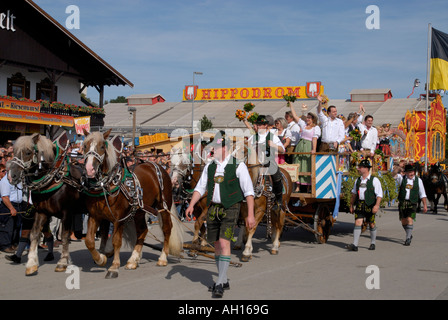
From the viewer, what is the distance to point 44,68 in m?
28.6

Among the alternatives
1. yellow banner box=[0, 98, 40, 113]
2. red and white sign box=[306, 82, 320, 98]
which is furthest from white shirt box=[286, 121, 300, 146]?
red and white sign box=[306, 82, 320, 98]

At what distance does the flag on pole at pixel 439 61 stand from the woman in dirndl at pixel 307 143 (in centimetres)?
1966

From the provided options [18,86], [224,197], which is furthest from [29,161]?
[18,86]

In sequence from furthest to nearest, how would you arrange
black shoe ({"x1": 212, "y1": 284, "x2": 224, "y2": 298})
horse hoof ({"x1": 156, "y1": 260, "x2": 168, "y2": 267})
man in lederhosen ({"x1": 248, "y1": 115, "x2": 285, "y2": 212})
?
man in lederhosen ({"x1": 248, "y1": 115, "x2": 285, "y2": 212}), horse hoof ({"x1": 156, "y1": 260, "x2": 168, "y2": 267}), black shoe ({"x1": 212, "y1": 284, "x2": 224, "y2": 298})

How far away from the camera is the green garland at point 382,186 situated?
1215cm

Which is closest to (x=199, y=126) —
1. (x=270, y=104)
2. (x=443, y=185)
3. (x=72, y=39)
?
(x=270, y=104)

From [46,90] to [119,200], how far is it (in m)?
23.4

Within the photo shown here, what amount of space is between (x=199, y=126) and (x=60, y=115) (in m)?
19.7

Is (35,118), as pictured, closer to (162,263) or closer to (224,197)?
(162,263)

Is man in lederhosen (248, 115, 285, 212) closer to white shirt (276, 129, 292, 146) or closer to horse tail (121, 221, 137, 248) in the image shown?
white shirt (276, 129, 292, 146)

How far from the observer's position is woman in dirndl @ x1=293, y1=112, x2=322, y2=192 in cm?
1196

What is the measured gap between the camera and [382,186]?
12898 millimetres

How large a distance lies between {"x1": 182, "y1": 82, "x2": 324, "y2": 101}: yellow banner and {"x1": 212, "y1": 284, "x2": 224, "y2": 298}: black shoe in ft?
163
